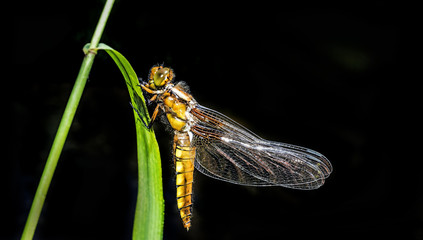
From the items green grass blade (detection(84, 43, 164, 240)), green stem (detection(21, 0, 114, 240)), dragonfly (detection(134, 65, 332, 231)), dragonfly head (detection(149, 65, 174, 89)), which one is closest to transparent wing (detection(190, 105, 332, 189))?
dragonfly (detection(134, 65, 332, 231))

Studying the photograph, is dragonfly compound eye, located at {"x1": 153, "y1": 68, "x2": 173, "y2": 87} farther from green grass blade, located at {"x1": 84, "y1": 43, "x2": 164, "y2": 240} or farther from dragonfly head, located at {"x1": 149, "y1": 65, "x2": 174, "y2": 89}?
green grass blade, located at {"x1": 84, "y1": 43, "x2": 164, "y2": 240}

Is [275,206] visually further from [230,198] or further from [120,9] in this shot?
[120,9]

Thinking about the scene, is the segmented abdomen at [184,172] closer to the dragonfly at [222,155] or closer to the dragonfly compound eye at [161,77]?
the dragonfly at [222,155]

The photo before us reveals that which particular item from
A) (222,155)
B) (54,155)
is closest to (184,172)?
(222,155)

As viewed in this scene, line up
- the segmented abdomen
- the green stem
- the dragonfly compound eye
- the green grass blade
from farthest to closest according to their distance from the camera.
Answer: the segmented abdomen < the dragonfly compound eye < the green grass blade < the green stem

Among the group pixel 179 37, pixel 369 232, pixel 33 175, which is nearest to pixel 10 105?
pixel 33 175

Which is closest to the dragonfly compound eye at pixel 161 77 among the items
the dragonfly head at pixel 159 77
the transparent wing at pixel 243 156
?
the dragonfly head at pixel 159 77

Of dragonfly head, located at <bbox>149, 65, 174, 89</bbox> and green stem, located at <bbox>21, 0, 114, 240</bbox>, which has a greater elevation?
dragonfly head, located at <bbox>149, 65, 174, 89</bbox>

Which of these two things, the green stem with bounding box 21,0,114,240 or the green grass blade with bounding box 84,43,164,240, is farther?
the green grass blade with bounding box 84,43,164,240
